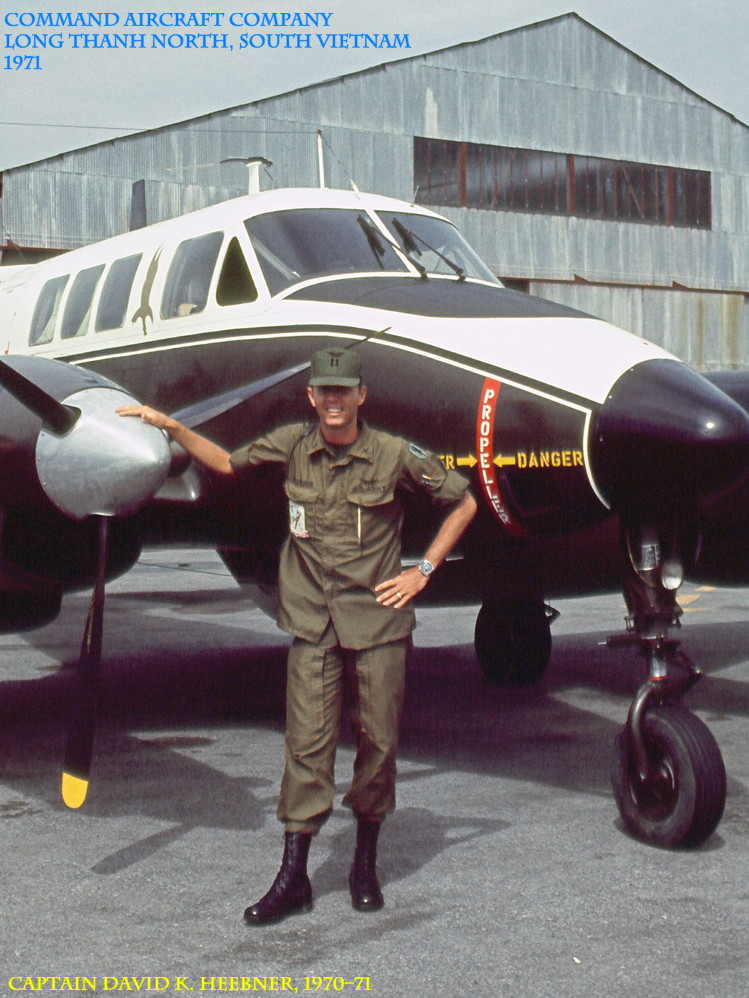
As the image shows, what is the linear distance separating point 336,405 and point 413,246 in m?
3.22

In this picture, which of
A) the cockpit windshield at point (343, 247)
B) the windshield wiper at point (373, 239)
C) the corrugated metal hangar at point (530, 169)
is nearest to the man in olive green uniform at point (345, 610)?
the cockpit windshield at point (343, 247)

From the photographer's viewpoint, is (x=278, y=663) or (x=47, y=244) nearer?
(x=278, y=663)

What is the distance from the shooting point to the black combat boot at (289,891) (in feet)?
16.3

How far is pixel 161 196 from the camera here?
106 feet

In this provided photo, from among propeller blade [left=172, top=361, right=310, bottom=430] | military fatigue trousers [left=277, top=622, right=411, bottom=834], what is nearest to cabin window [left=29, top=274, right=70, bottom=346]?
propeller blade [left=172, top=361, right=310, bottom=430]

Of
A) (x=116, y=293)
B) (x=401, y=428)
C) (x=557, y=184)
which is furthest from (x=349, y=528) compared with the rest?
(x=557, y=184)

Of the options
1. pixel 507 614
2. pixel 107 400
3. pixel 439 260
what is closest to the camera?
pixel 107 400

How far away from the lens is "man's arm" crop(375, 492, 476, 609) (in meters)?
5.19

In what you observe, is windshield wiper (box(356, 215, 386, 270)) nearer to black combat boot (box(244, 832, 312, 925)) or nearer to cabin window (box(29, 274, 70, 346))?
cabin window (box(29, 274, 70, 346))

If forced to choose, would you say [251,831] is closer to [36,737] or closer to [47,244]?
[36,737]

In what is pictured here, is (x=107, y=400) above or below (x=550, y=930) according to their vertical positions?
above

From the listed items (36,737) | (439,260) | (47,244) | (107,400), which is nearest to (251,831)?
(107,400)

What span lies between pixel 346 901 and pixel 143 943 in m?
0.88

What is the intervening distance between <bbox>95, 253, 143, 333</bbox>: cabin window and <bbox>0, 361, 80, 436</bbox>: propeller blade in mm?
3224
